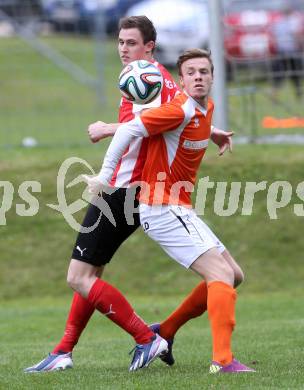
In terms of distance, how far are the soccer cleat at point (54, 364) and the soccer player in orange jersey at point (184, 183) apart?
3.56 feet

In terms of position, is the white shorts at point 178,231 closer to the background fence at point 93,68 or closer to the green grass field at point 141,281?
the green grass field at point 141,281

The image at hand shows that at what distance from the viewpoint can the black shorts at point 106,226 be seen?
6.89m

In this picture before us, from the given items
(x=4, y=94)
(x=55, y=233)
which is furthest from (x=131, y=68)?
(x=4, y=94)

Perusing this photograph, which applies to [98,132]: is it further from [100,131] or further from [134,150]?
[134,150]

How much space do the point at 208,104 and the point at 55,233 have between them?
19.6 ft

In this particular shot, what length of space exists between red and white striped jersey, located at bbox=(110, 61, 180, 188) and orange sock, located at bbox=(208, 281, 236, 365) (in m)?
0.89

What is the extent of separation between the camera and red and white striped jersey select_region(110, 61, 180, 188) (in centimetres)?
678

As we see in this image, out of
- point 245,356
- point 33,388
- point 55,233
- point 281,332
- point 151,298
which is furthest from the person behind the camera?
point 55,233

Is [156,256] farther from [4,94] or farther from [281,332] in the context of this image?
[4,94]

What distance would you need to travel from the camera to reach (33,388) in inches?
247

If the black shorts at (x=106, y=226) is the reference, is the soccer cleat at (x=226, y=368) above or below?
below

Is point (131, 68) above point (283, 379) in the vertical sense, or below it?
above

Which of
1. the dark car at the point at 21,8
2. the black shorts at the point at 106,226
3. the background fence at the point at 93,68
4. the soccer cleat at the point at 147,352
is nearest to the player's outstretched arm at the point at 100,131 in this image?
the black shorts at the point at 106,226

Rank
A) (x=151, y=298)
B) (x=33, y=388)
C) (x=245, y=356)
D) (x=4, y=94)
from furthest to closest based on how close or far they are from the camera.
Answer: (x=4, y=94) < (x=151, y=298) < (x=245, y=356) < (x=33, y=388)
